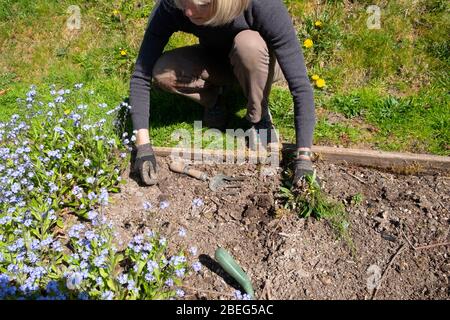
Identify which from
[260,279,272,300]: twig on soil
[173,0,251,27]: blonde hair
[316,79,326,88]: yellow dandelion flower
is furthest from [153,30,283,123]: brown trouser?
[260,279,272,300]: twig on soil

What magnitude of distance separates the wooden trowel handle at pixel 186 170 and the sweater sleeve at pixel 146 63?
0.33 metres

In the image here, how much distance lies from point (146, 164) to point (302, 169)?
989mm

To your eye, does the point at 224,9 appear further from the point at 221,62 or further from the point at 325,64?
the point at 325,64

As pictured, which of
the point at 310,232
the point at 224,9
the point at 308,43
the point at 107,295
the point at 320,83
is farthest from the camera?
the point at 308,43

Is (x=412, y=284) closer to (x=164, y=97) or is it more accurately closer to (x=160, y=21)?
(x=160, y=21)

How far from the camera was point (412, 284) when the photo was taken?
2.43 meters

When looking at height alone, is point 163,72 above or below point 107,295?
above

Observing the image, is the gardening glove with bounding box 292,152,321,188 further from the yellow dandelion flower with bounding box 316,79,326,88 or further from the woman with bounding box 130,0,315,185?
the yellow dandelion flower with bounding box 316,79,326,88

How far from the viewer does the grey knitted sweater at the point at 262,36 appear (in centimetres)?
270

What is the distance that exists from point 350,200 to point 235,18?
1307 mm

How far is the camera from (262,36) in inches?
114

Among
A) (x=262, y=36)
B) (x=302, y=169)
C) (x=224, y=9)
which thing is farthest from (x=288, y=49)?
(x=302, y=169)

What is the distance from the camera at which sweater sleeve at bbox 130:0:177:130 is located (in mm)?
2924
